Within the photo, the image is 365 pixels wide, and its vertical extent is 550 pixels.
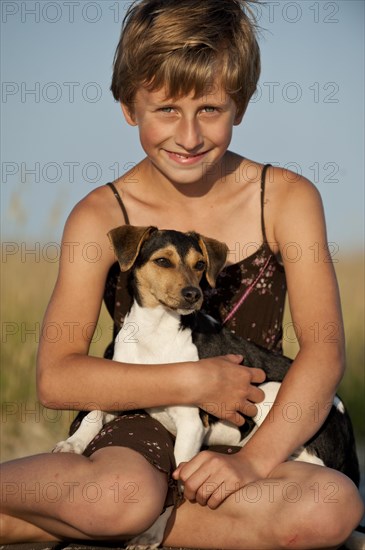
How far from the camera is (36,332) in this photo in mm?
6141

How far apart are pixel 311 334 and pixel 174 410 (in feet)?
2.27

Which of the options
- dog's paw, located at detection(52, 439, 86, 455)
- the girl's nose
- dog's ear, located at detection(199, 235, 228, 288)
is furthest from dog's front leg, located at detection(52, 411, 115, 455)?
the girl's nose

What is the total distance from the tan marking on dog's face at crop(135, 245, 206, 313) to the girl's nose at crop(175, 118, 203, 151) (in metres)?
0.47

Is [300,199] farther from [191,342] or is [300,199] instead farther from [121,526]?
[121,526]

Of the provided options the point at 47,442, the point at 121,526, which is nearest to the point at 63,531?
the point at 121,526

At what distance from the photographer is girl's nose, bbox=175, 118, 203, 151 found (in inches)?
162

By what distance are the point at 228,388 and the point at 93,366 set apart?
59 cm

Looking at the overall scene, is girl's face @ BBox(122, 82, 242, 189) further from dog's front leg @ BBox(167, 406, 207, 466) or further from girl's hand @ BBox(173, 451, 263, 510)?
girl's hand @ BBox(173, 451, 263, 510)

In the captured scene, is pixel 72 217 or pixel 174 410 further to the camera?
pixel 72 217

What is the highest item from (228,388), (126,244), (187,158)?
(187,158)

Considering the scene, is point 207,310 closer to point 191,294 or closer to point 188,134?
point 191,294

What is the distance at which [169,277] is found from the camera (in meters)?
4.20

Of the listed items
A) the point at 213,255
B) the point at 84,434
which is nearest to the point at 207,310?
the point at 213,255

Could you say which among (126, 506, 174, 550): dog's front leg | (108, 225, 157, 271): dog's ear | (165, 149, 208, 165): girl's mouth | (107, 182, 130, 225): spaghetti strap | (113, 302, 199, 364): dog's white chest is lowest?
(126, 506, 174, 550): dog's front leg
